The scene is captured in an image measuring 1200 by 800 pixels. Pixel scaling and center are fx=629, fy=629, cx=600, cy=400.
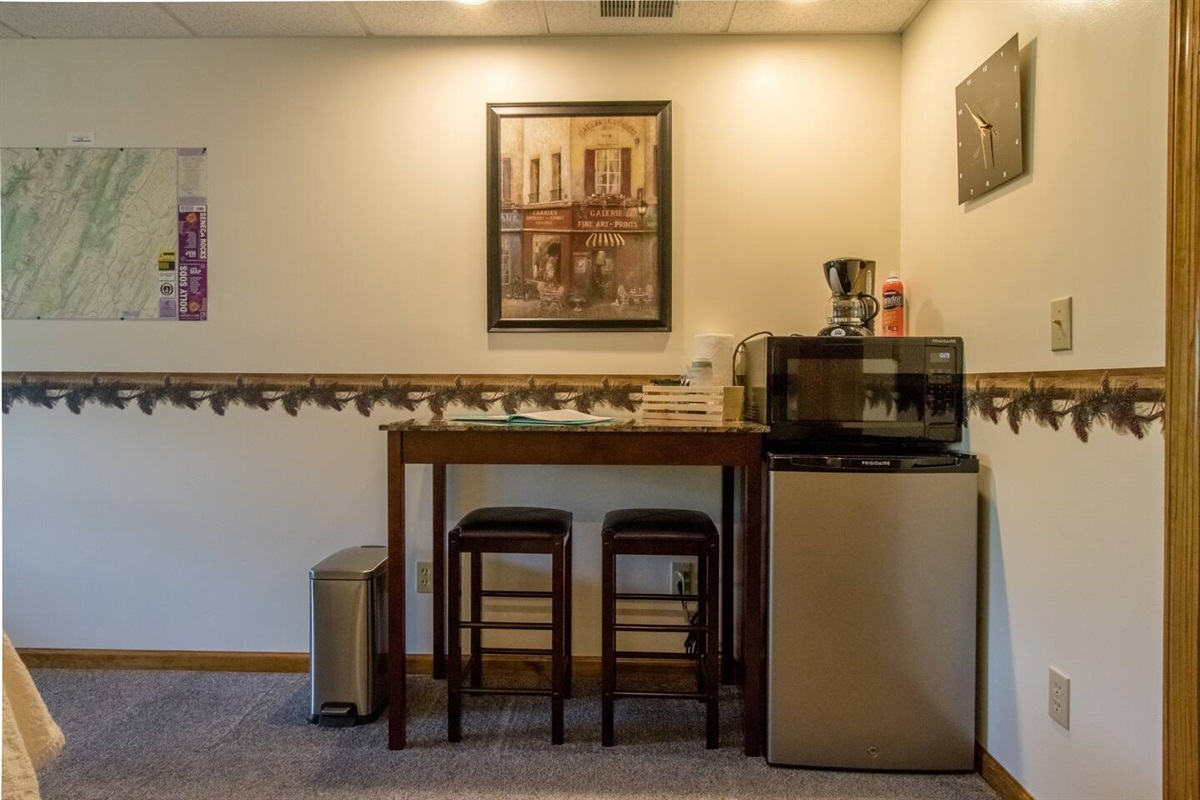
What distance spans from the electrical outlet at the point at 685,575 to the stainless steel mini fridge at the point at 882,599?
58cm

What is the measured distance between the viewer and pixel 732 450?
175cm

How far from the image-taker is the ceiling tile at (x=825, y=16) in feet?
6.78

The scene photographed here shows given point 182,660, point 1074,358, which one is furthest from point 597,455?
point 182,660

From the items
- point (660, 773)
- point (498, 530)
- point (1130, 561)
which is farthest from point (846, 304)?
point (660, 773)

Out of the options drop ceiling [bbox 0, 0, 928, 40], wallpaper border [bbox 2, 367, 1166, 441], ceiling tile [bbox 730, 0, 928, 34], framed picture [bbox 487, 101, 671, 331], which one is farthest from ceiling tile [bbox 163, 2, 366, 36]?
ceiling tile [bbox 730, 0, 928, 34]

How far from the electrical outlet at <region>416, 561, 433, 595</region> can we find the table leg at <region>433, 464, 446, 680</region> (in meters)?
0.11

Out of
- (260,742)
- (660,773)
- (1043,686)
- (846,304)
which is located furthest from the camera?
(846,304)

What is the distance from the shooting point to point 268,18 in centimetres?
215

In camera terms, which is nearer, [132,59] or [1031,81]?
[1031,81]

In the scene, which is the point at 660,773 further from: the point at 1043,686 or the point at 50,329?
the point at 50,329

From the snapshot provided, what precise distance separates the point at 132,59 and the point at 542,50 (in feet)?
4.92

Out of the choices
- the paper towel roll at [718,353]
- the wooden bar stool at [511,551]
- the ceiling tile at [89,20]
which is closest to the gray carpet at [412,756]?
the wooden bar stool at [511,551]

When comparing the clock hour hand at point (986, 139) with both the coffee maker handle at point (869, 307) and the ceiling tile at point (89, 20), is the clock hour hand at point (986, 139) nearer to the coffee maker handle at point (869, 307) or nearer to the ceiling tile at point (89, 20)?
the coffee maker handle at point (869, 307)

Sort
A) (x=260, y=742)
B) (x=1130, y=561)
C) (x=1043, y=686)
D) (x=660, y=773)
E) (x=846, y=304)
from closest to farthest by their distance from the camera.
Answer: (x=1130, y=561), (x=1043, y=686), (x=660, y=773), (x=260, y=742), (x=846, y=304)
